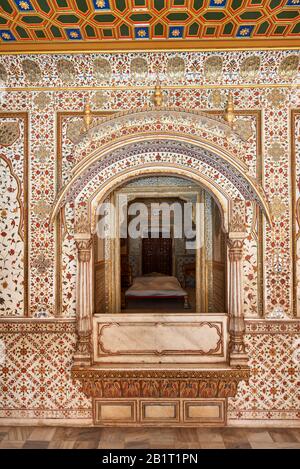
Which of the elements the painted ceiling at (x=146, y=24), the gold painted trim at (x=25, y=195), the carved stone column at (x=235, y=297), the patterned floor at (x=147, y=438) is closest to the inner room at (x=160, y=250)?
the carved stone column at (x=235, y=297)

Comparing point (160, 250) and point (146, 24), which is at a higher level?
point (146, 24)

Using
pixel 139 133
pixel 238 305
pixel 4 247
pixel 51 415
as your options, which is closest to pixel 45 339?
pixel 51 415

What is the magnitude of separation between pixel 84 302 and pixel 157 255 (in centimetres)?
213

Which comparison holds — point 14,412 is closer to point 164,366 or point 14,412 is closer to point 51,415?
point 51,415

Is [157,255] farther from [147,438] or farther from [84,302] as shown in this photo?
[147,438]

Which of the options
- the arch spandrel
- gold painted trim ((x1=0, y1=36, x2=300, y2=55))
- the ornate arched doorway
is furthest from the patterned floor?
gold painted trim ((x1=0, y1=36, x2=300, y2=55))

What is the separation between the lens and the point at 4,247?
4.00 metres

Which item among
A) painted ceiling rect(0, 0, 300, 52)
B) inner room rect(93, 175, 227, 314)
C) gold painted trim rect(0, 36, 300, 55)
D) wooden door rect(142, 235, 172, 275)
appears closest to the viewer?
painted ceiling rect(0, 0, 300, 52)

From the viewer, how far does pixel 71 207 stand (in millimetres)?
4012

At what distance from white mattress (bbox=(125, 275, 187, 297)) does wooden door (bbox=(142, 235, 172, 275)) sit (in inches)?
7.7

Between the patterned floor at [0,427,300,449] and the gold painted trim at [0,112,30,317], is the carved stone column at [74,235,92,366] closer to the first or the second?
the gold painted trim at [0,112,30,317]

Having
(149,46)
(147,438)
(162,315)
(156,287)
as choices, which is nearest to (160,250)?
(156,287)

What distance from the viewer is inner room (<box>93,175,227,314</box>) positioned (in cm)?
463

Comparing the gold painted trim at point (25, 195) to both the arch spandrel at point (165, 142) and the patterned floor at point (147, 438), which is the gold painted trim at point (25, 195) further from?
the patterned floor at point (147, 438)
